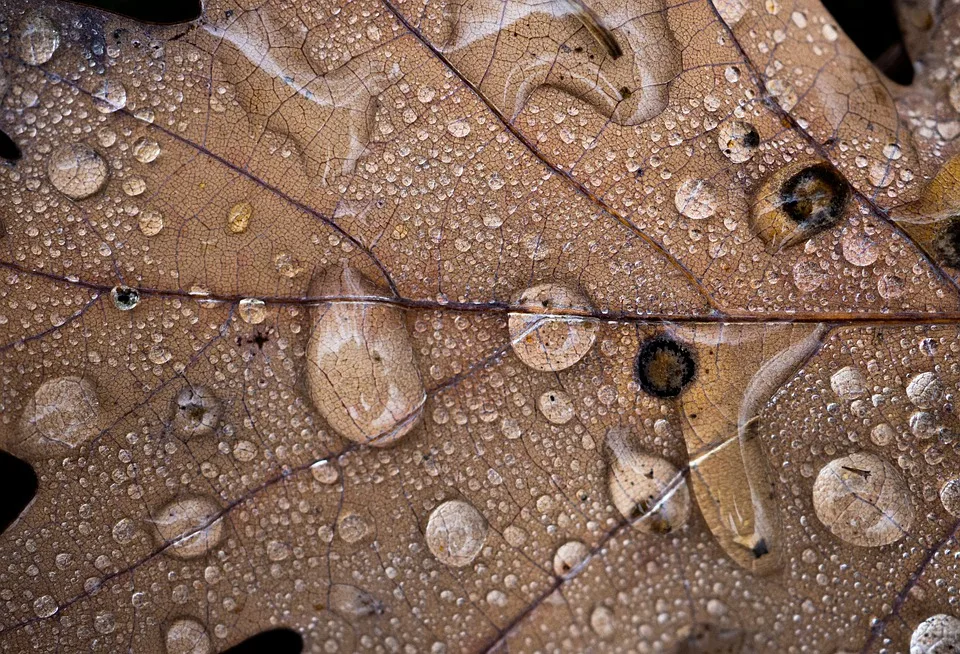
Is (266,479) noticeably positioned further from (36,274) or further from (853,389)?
(853,389)

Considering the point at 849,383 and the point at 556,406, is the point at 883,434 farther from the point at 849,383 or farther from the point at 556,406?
the point at 556,406

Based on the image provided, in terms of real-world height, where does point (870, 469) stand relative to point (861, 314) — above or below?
below

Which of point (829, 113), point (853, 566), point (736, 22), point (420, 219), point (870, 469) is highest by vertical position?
point (736, 22)

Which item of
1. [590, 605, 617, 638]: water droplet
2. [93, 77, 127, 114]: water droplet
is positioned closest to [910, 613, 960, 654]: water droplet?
[590, 605, 617, 638]: water droplet

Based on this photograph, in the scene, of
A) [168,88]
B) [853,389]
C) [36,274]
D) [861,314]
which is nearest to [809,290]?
[861,314]

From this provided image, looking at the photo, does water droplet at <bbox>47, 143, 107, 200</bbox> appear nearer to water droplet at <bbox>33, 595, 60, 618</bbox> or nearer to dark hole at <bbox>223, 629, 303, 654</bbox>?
water droplet at <bbox>33, 595, 60, 618</bbox>

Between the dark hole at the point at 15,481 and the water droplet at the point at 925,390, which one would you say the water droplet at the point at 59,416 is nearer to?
the dark hole at the point at 15,481

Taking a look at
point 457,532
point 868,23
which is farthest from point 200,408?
point 868,23
